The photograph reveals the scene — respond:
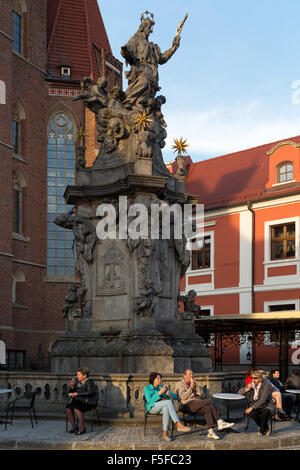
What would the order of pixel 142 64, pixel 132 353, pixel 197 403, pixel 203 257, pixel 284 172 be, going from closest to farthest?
pixel 197 403 → pixel 132 353 → pixel 142 64 → pixel 284 172 → pixel 203 257

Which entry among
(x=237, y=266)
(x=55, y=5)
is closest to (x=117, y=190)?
(x=237, y=266)

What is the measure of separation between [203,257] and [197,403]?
73.8 ft

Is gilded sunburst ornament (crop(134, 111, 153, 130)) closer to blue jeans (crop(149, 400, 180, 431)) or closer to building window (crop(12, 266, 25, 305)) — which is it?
blue jeans (crop(149, 400, 180, 431))

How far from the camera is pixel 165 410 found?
10.1 meters

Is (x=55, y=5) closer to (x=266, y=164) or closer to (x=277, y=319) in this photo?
(x=266, y=164)

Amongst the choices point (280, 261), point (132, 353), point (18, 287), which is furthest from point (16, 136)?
point (132, 353)

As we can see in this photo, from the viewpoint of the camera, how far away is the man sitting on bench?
10281mm

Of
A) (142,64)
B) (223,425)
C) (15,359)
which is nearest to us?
(223,425)

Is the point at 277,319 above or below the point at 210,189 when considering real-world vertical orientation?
below

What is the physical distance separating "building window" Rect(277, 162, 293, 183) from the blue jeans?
2172cm

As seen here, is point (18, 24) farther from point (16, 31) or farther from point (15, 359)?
point (15, 359)

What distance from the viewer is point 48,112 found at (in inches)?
1479

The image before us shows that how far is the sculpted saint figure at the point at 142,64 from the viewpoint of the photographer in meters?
14.9

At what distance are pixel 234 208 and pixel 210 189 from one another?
289 cm
